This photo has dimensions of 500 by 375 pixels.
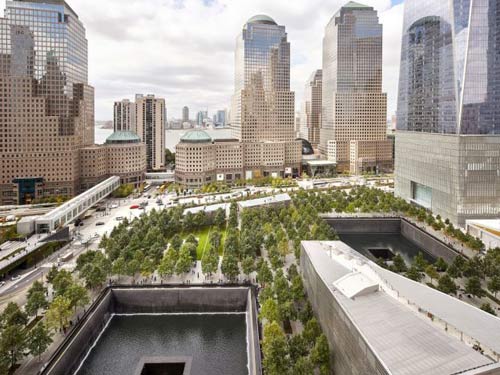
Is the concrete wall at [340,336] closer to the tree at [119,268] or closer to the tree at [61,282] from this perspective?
the tree at [119,268]

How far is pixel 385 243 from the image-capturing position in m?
78.1

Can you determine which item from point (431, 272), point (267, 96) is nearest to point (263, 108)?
point (267, 96)

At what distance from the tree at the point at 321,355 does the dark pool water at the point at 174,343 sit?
7.91 meters

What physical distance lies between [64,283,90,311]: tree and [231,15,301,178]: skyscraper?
103 m

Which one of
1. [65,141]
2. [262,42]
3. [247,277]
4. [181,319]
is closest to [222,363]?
[181,319]

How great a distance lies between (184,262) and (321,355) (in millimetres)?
25530

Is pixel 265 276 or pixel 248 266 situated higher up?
pixel 248 266

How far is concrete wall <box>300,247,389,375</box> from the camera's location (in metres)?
26.1

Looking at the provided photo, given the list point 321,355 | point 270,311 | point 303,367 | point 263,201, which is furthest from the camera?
point 263,201

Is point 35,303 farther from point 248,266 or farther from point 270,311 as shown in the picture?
point 248,266

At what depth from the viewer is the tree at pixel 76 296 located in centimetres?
4359

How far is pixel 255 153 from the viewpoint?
14325cm

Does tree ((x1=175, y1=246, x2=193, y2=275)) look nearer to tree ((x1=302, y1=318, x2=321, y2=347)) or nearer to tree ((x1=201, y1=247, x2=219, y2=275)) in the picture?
tree ((x1=201, y1=247, x2=219, y2=275))

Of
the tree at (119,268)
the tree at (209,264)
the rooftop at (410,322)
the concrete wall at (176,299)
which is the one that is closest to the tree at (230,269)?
the tree at (209,264)
